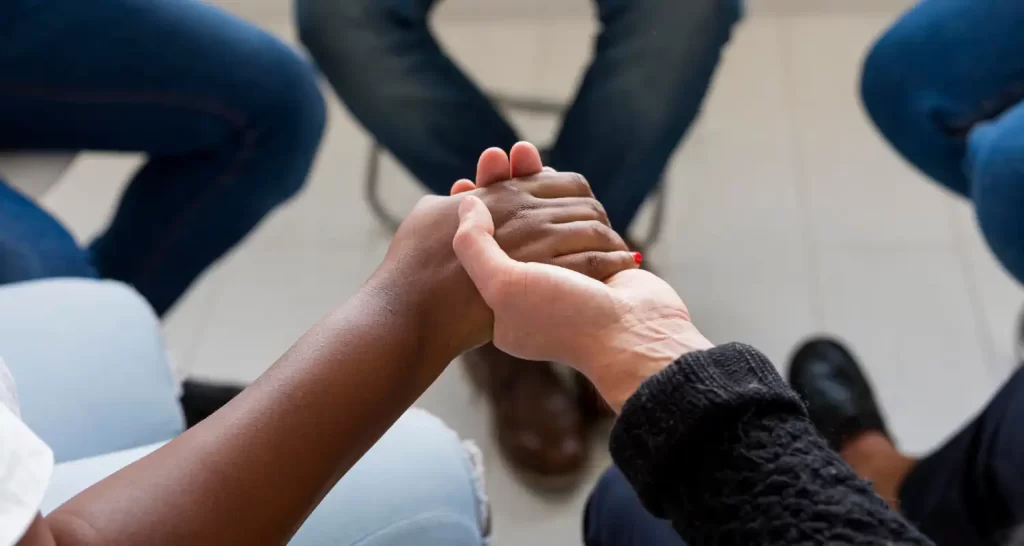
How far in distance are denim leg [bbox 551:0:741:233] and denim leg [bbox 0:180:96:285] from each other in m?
0.54

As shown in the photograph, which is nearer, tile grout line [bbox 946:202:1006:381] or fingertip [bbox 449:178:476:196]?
fingertip [bbox 449:178:476:196]

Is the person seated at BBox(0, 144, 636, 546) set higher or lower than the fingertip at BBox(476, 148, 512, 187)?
lower

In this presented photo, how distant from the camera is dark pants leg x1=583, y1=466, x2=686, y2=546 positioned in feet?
2.14

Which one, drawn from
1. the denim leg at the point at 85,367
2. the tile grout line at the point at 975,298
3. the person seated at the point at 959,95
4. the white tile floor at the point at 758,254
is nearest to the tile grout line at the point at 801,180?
the white tile floor at the point at 758,254

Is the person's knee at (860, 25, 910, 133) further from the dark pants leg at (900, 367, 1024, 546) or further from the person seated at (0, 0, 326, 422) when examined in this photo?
the person seated at (0, 0, 326, 422)

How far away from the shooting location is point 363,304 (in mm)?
636

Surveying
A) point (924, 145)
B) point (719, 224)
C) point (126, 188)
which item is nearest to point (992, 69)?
point (924, 145)

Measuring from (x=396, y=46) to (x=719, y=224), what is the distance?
0.66m

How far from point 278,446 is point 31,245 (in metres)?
0.40

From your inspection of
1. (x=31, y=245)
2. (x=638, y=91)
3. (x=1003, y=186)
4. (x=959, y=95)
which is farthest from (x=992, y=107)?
(x=31, y=245)

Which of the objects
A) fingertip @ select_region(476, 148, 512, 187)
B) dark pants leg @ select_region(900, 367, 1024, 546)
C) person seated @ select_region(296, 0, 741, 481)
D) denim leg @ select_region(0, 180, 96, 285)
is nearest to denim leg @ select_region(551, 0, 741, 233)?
person seated @ select_region(296, 0, 741, 481)

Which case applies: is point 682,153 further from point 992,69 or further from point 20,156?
point 20,156

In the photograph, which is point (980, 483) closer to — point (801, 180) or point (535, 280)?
point (535, 280)

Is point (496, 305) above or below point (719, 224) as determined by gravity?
above
